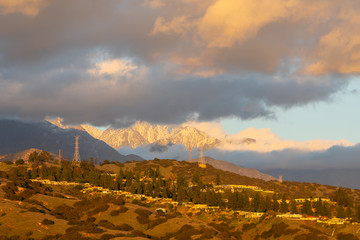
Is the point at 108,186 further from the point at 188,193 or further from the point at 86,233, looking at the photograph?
the point at 86,233

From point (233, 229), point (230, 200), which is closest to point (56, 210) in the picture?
point (233, 229)

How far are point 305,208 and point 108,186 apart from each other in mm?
83083

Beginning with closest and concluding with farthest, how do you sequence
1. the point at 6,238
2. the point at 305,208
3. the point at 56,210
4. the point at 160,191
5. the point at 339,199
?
the point at 6,238 < the point at 56,210 < the point at 305,208 < the point at 160,191 < the point at 339,199

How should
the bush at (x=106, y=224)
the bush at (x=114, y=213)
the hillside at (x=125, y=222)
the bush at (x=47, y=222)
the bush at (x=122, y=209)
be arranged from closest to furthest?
the hillside at (x=125, y=222) < the bush at (x=47, y=222) < the bush at (x=106, y=224) < the bush at (x=114, y=213) < the bush at (x=122, y=209)

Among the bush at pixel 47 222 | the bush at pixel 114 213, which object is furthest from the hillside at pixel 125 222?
the bush at pixel 114 213

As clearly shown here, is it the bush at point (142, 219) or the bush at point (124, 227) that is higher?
the bush at point (142, 219)

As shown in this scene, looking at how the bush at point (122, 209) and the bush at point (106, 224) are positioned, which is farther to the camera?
the bush at point (122, 209)

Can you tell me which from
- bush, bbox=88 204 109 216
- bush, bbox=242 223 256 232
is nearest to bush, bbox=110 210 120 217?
bush, bbox=88 204 109 216

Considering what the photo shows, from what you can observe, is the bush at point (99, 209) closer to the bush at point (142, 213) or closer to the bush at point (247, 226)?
the bush at point (142, 213)

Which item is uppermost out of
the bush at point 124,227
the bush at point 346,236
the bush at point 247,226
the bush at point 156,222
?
the bush at point 156,222

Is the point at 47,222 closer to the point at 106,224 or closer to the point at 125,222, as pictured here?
the point at 106,224

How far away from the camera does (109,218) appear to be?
320 ft

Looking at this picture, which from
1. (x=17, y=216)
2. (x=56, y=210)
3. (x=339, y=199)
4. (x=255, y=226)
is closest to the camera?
(x=17, y=216)

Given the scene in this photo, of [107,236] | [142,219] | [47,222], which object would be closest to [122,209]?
[142,219]
